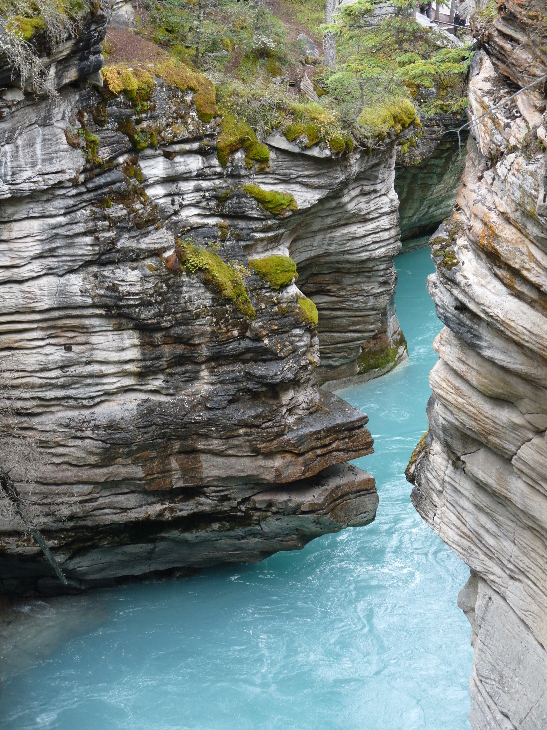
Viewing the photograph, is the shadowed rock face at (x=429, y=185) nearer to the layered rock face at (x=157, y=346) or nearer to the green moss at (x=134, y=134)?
the layered rock face at (x=157, y=346)

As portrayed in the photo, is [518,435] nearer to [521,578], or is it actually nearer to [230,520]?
[521,578]

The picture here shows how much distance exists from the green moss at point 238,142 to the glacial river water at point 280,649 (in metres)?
7.41

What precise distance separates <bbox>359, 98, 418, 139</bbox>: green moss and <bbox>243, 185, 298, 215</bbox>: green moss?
2.33 meters

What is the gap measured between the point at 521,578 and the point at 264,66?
11.2 m

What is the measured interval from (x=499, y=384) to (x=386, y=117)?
26.8 ft

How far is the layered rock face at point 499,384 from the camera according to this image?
5887 millimetres

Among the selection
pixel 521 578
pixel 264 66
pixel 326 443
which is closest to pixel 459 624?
pixel 326 443

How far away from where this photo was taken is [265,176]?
11.6 metres

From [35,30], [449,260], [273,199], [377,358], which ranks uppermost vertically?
[35,30]

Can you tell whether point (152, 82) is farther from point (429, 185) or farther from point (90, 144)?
point (429, 185)

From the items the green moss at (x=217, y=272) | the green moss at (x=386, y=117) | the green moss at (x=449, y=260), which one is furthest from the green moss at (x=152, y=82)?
the green moss at (x=449, y=260)

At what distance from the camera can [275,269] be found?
11672mm

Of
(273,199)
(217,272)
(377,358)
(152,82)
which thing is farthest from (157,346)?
(377,358)

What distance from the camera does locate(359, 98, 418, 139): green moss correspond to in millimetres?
13227
